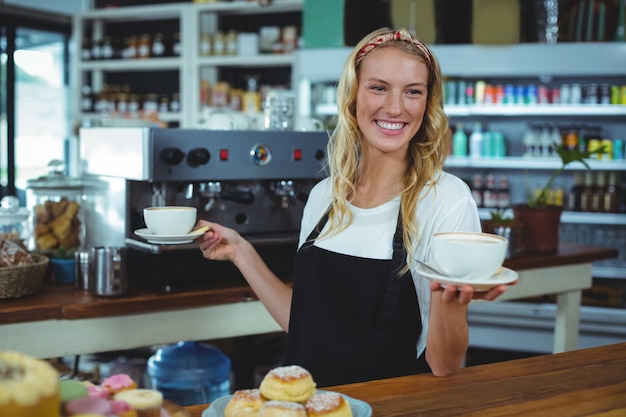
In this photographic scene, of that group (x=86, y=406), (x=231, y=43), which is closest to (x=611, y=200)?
(x=231, y=43)

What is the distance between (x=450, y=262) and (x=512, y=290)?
196 cm

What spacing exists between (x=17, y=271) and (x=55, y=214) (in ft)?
1.81

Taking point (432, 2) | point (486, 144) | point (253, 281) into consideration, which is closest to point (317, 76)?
point (432, 2)

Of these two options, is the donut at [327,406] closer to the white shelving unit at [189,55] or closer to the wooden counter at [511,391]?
the wooden counter at [511,391]

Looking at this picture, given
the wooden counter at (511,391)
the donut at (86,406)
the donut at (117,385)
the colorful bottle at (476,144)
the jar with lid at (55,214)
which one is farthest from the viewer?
the colorful bottle at (476,144)

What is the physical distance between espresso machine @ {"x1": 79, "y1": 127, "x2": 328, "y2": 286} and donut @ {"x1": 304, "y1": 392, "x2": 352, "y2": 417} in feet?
4.30

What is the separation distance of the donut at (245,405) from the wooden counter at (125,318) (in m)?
1.17

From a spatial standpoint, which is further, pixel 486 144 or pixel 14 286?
pixel 486 144

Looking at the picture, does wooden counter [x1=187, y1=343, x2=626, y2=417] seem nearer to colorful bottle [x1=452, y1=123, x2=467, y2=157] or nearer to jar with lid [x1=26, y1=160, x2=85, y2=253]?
jar with lid [x1=26, y1=160, x2=85, y2=253]

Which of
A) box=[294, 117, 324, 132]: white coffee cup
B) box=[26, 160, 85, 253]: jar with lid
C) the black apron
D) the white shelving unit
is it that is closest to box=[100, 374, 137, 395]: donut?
the black apron

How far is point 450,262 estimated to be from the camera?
114cm

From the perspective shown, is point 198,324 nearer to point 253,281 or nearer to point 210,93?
point 253,281

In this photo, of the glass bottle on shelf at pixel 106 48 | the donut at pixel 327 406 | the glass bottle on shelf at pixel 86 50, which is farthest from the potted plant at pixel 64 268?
the glass bottle on shelf at pixel 86 50

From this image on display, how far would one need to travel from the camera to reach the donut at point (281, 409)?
1.02m
